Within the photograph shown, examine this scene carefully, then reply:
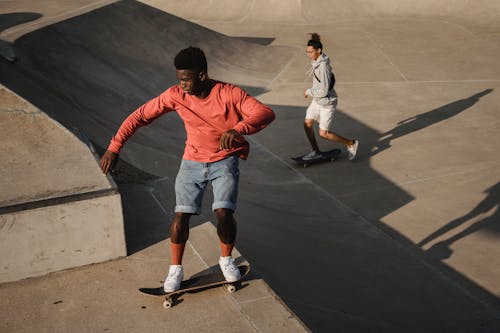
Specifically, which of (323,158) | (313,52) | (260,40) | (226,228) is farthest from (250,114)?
(260,40)

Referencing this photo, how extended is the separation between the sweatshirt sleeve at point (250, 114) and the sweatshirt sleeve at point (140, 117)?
521 millimetres

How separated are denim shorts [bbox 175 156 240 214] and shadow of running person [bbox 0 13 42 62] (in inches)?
255

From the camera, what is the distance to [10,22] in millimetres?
12047

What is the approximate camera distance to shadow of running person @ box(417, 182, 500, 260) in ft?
21.4

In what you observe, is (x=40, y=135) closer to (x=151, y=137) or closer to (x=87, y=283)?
(x=87, y=283)

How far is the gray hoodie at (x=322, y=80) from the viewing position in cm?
845

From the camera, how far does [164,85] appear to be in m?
12.6

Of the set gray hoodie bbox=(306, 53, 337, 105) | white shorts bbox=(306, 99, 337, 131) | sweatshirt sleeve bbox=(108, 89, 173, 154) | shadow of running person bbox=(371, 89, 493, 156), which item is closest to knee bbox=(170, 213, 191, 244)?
sweatshirt sleeve bbox=(108, 89, 173, 154)

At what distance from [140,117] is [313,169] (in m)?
5.21

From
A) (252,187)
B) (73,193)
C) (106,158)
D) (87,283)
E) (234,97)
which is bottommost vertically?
(252,187)

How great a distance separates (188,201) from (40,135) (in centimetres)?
190

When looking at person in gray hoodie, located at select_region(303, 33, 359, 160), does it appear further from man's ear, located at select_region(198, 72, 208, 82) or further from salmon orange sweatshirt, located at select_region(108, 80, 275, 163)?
man's ear, located at select_region(198, 72, 208, 82)

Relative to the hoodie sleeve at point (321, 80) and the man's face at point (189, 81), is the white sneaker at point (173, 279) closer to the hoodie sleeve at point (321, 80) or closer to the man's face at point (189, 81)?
the man's face at point (189, 81)

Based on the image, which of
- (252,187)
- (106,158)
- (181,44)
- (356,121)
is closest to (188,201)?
(106,158)
